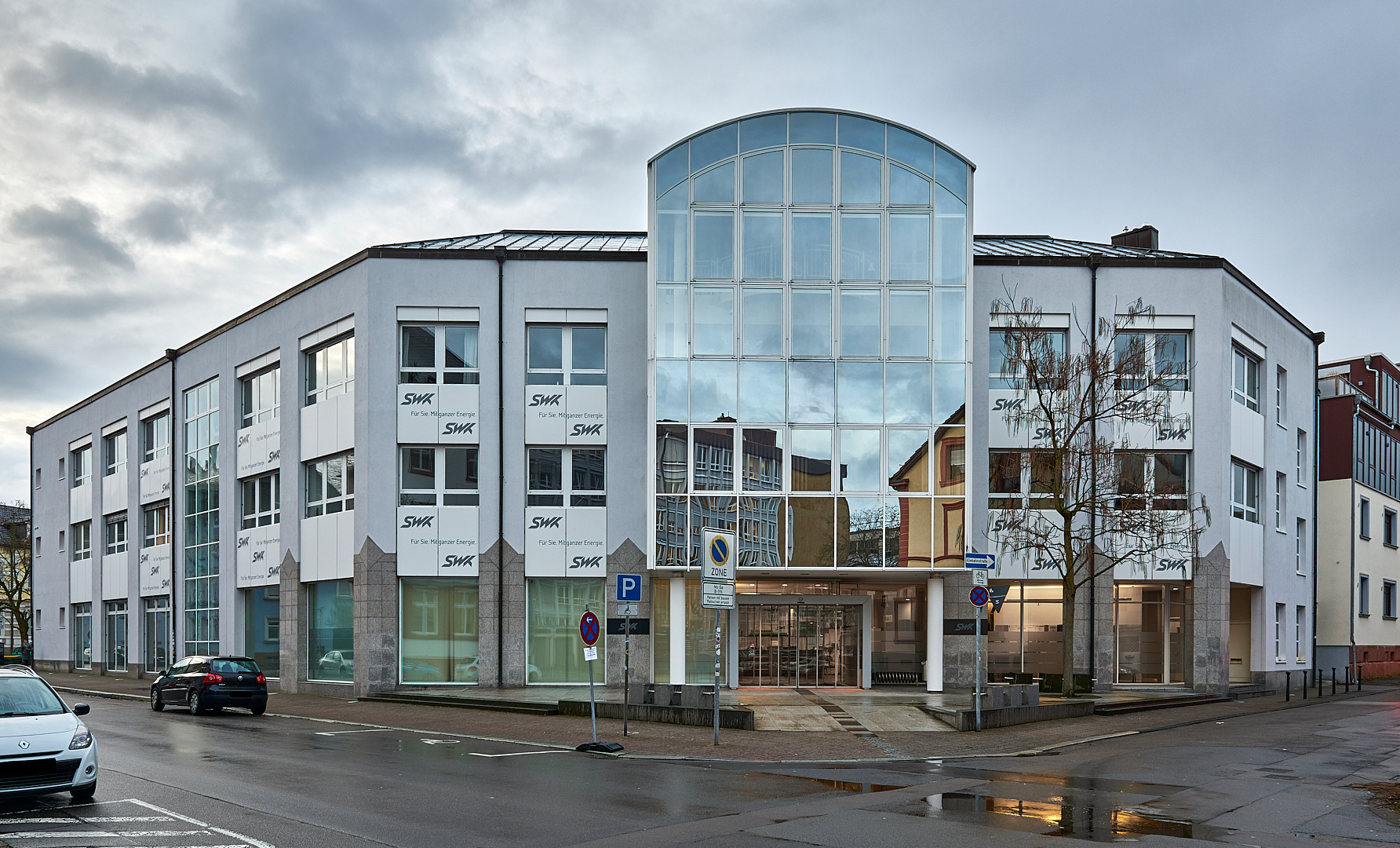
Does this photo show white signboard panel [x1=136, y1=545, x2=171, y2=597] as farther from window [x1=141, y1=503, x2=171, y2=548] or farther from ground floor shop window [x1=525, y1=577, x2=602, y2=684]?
ground floor shop window [x1=525, y1=577, x2=602, y2=684]

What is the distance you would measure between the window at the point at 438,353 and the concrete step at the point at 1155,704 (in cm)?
1754

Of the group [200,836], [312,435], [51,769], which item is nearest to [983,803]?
[200,836]

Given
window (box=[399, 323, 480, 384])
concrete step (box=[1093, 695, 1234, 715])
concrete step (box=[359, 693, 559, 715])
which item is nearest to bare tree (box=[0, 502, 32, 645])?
window (box=[399, 323, 480, 384])

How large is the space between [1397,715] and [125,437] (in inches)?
1704

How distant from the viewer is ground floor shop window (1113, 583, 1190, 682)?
32.0 m

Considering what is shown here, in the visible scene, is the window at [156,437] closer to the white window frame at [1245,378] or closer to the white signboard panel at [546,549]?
the white signboard panel at [546,549]

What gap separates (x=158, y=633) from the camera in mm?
42562

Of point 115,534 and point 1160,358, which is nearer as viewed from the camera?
point 1160,358

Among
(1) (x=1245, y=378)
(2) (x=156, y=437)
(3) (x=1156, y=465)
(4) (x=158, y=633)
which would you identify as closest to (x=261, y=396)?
(2) (x=156, y=437)

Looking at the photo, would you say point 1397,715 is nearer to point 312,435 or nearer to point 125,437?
point 312,435

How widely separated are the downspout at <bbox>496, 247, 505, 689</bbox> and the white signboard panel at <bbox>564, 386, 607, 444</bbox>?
5.66ft

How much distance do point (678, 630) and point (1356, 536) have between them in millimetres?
28452

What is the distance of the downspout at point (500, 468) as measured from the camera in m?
30.6

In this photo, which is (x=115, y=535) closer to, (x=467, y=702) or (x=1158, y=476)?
(x=467, y=702)
